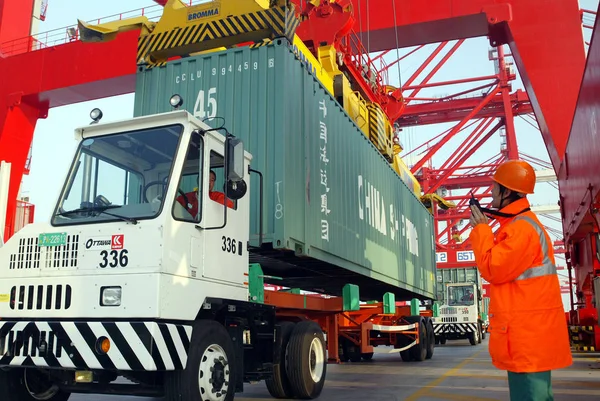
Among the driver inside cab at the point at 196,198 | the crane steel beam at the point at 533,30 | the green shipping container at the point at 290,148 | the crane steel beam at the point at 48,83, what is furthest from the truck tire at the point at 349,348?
the crane steel beam at the point at 48,83

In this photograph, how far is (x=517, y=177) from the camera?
320cm

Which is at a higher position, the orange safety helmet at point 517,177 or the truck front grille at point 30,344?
the orange safety helmet at point 517,177

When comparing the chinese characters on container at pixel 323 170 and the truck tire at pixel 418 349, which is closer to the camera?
the chinese characters on container at pixel 323 170

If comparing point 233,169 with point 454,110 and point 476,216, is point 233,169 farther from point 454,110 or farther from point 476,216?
point 454,110

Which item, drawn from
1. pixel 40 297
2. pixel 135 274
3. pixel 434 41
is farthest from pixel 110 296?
pixel 434 41

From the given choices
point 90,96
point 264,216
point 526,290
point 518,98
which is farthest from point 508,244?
point 518,98

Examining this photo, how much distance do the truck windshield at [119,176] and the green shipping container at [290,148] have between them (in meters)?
0.66

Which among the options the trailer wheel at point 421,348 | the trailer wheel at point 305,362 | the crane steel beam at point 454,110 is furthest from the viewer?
the crane steel beam at point 454,110

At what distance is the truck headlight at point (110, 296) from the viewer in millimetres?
3990

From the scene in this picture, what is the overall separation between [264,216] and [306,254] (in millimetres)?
717

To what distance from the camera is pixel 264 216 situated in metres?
5.56

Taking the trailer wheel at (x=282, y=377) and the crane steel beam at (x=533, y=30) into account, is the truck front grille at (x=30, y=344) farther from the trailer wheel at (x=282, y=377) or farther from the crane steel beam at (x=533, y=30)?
the crane steel beam at (x=533, y=30)

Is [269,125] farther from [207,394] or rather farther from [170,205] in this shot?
[207,394]

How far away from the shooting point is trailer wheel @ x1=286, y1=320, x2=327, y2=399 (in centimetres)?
593
